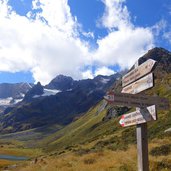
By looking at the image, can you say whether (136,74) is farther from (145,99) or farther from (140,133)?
(140,133)

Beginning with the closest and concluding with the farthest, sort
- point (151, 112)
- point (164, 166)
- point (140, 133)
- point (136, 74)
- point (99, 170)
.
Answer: point (151, 112) < point (140, 133) < point (136, 74) < point (164, 166) < point (99, 170)

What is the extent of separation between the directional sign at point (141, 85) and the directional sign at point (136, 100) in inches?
17.5

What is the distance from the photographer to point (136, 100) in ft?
43.1

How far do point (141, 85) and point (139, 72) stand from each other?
630 millimetres

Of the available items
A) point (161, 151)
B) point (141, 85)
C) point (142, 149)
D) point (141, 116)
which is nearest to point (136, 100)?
point (141, 116)

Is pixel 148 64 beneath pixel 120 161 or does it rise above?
above

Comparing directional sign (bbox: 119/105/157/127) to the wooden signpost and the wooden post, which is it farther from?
the wooden post

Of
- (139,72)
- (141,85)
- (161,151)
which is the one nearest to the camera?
(141,85)

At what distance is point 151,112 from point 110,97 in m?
1.61

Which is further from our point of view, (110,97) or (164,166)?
(164,166)

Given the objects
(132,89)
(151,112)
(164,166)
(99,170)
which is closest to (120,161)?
(99,170)

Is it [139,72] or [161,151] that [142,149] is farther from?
[161,151]

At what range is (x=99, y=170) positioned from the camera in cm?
2134

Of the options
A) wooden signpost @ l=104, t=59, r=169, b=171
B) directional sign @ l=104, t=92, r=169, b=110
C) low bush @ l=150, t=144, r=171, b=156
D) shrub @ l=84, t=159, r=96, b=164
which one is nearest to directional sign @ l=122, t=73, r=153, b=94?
wooden signpost @ l=104, t=59, r=169, b=171
